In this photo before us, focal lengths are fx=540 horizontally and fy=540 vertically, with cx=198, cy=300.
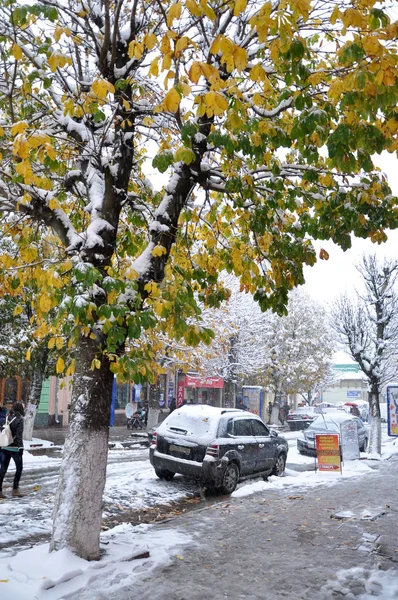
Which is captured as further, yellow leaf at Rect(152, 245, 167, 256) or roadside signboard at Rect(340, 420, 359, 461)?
roadside signboard at Rect(340, 420, 359, 461)

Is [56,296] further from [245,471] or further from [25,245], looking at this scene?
Answer: [245,471]

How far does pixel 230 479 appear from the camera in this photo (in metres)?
11.4

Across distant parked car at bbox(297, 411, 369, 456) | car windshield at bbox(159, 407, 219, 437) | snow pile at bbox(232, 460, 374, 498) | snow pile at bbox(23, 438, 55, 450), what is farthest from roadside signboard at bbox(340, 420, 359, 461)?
snow pile at bbox(23, 438, 55, 450)

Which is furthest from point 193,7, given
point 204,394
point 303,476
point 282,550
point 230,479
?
point 204,394

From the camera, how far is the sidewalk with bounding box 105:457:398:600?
17.8ft

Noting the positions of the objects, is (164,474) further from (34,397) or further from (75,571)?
(34,397)

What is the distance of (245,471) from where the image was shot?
39.7ft

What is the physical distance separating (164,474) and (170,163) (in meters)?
7.99

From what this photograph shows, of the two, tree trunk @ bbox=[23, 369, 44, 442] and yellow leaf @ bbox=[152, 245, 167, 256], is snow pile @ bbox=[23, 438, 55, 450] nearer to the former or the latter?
tree trunk @ bbox=[23, 369, 44, 442]

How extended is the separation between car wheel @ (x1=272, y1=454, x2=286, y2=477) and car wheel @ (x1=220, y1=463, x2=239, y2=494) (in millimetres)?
2463

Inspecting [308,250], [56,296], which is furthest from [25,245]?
[308,250]

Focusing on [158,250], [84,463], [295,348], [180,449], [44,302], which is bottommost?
[180,449]

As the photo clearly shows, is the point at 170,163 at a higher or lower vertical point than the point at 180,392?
higher

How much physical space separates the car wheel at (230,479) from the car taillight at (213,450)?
1.77 feet
